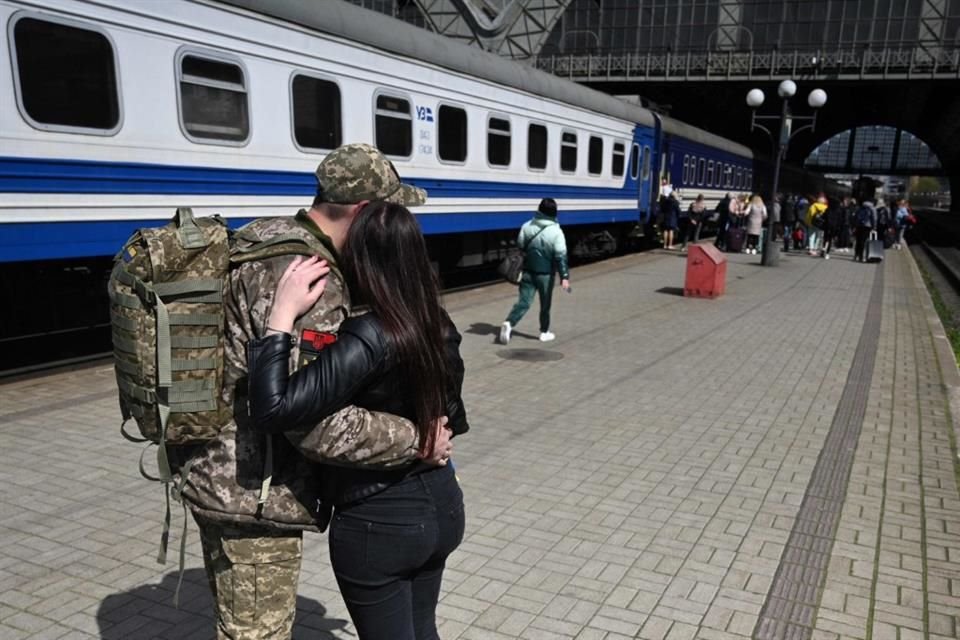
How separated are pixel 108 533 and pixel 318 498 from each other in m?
2.62

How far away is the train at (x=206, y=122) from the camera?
5902 millimetres

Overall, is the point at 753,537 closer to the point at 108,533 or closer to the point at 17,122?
the point at 108,533

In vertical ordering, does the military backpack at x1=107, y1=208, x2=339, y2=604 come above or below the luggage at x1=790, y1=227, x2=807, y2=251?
above

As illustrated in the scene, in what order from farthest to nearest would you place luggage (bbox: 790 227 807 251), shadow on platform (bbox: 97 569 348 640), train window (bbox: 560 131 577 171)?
luggage (bbox: 790 227 807 251), train window (bbox: 560 131 577 171), shadow on platform (bbox: 97 569 348 640)

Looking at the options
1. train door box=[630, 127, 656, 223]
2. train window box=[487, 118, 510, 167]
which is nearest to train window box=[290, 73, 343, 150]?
train window box=[487, 118, 510, 167]

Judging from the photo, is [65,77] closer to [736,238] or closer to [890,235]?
[736,238]

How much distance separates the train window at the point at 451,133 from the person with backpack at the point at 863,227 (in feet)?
43.3

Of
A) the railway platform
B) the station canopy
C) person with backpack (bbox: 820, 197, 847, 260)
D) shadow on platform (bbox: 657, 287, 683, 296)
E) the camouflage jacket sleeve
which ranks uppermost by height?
the station canopy

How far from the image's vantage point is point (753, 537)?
4.10 metres

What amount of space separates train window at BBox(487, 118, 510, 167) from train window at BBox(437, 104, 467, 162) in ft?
2.47

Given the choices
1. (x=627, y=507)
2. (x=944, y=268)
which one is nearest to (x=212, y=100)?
(x=627, y=507)

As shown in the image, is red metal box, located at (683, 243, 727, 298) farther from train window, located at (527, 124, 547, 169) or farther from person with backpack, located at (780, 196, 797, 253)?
person with backpack, located at (780, 196, 797, 253)

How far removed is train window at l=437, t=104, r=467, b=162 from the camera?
10555mm

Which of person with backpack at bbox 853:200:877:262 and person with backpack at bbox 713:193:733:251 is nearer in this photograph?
person with backpack at bbox 853:200:877:262
